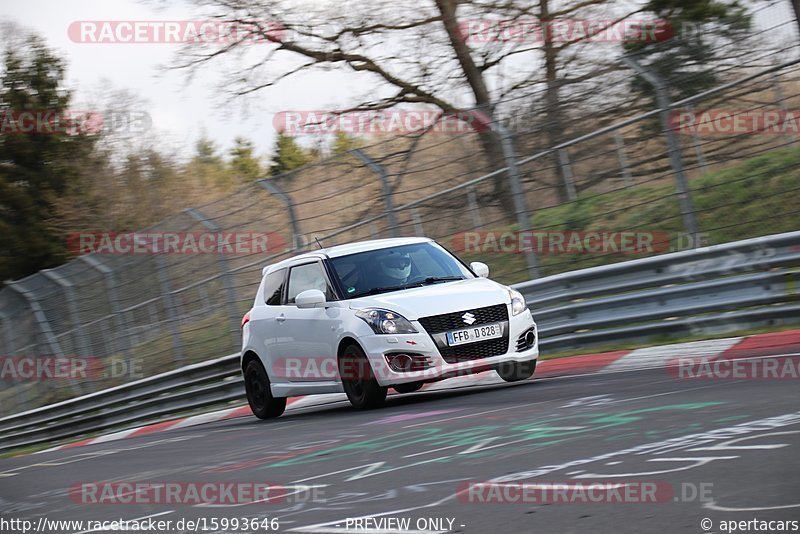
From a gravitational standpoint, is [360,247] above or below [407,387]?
above

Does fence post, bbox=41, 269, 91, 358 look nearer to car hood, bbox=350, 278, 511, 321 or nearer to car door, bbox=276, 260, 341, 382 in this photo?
car door, bbox=276, 260, 341, 382

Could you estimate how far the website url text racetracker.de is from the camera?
5.64 m

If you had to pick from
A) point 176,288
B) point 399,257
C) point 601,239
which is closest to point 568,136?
point 601,239

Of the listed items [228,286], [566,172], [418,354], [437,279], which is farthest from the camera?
[228,286]

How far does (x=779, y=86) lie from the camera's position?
12.2m

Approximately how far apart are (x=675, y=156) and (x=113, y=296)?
1133 centimetres

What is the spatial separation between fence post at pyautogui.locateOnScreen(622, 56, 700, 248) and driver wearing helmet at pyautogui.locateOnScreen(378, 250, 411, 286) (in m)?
2.96

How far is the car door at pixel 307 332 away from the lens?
36.8ft

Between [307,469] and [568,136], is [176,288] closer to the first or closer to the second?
[568,136]

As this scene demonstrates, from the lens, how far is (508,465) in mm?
6312
